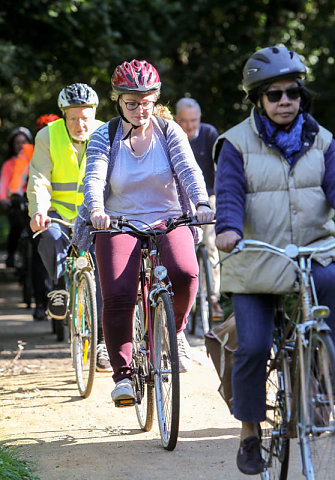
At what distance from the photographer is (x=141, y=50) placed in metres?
14.2

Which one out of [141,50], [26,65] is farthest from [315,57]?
[26,65]

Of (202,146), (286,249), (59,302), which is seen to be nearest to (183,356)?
(286,249)

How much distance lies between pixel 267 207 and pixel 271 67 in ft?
1.96

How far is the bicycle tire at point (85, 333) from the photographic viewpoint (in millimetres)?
6223

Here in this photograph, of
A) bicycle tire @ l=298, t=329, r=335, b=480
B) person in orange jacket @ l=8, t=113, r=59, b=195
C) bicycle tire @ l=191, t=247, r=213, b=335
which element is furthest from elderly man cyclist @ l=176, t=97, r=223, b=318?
bicycle tire @ l=298, t=329, r=335, b=480

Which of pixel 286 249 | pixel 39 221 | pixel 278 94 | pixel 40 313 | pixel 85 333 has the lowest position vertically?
pixel 40 313

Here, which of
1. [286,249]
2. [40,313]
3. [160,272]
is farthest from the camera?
[40,313]

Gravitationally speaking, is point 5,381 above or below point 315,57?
below

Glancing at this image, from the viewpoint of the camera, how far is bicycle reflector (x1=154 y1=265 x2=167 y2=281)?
16.2 ft

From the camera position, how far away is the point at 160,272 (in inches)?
195

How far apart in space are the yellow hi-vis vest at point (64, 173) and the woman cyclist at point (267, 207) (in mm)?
3114

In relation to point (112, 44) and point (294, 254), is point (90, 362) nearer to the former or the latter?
point (294, 254)

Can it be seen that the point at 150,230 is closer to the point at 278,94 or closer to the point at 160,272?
the point at 160,272

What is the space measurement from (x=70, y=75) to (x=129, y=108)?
353 inches
